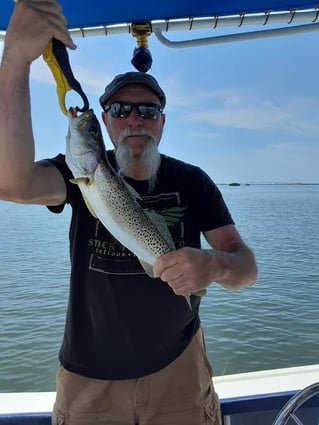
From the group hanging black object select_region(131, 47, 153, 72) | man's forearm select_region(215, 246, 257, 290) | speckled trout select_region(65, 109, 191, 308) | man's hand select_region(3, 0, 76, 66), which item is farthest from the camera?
hanging black object select_region(131, 47, 153, 72)

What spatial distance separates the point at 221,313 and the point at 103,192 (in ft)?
23.4

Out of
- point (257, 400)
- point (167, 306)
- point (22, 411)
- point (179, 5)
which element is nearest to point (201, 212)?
point (167, 306)

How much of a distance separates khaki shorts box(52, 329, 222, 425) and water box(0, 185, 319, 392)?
12.5ft

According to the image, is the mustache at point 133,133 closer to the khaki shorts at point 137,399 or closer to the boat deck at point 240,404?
the khaki shorts at point 137,399

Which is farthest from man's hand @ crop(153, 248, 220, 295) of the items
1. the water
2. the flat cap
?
the water

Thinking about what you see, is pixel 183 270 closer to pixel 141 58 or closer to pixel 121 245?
pixel 121 245

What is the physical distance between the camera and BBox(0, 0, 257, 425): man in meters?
1.91

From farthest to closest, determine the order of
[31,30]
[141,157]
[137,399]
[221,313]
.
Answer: [221,313]
[141,157]
[137,399]
[31,30]

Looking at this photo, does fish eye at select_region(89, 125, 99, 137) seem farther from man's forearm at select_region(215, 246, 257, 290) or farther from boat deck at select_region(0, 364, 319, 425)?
boat deck at select_region(0, 364, 319, 425)

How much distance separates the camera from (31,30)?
140 cm

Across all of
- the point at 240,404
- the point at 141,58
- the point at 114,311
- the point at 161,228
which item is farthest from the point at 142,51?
the point at 240,404

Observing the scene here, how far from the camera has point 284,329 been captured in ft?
25.1

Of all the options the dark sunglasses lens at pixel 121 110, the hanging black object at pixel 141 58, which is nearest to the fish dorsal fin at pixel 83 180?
the dark sunglasses lens at pixel 121 110

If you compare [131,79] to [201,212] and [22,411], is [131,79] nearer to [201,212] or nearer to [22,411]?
[201,212]
